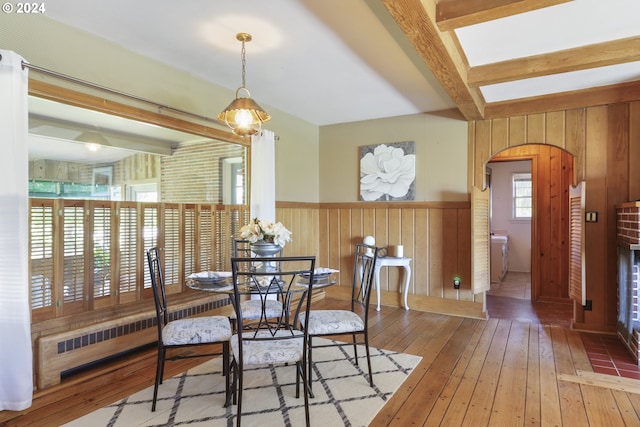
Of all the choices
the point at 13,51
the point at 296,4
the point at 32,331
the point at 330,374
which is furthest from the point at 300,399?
the point at 13,51

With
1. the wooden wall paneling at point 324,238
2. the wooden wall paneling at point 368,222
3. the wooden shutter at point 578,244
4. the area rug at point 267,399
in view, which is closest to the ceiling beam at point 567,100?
the wooden shutter at point 578,244

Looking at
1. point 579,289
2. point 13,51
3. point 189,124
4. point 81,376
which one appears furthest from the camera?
point 579,289

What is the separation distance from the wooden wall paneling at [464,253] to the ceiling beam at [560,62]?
5.71 feet

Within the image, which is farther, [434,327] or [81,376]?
[434,327]

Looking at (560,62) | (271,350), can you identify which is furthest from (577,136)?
(271,350)

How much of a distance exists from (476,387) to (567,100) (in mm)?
3083

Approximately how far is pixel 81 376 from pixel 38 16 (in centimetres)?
245

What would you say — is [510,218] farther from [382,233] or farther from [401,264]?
[401,264]

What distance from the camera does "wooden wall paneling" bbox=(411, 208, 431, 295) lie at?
4.61m

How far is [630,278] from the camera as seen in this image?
308 cm

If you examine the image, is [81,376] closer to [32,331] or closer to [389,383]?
[32,331]

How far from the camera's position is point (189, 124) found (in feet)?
11.1

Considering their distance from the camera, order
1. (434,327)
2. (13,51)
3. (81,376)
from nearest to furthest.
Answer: (13,51) < (81,376) < (434,327)

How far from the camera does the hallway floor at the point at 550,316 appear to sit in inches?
113
